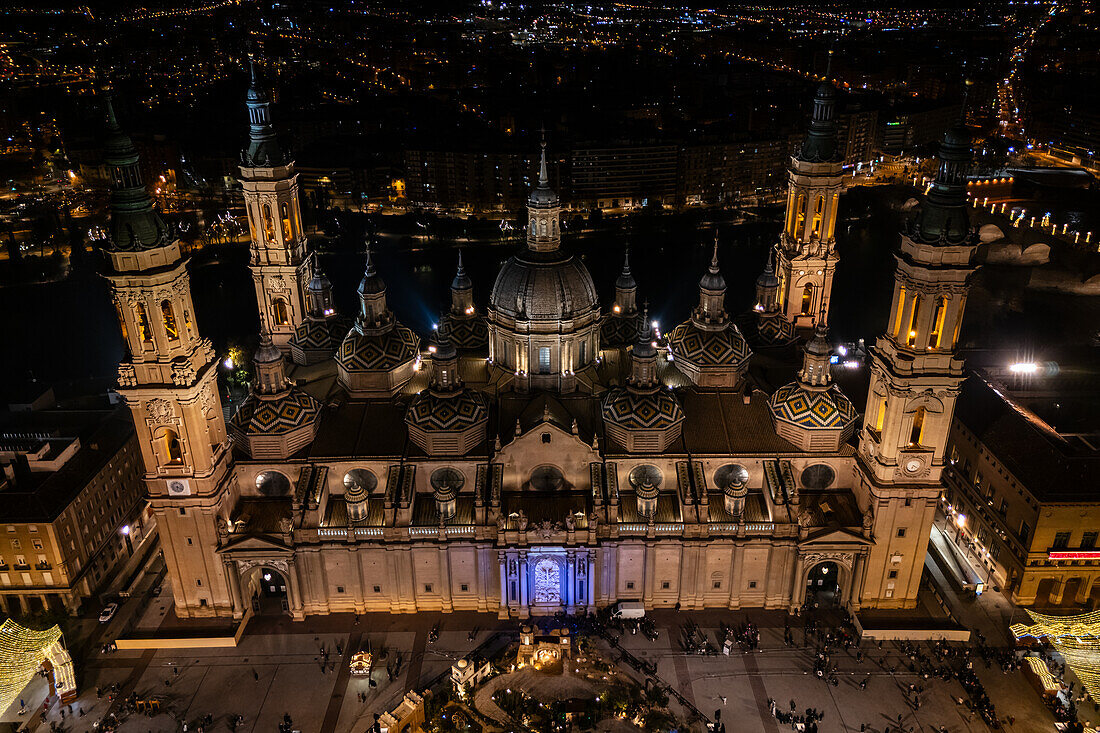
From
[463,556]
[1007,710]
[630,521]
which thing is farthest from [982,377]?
[463,556]

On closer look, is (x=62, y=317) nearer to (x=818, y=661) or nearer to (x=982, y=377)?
(x=818, y=661)

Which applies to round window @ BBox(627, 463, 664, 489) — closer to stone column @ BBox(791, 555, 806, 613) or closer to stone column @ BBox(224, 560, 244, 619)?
stone column @ BBox(791, 555, 806, 613)

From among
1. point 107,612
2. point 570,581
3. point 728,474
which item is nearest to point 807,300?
point 728,474

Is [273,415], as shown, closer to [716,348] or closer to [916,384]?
[716,348]

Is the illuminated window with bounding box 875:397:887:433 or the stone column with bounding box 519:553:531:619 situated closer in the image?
the illuminated window with bounding box 875:397:887:433

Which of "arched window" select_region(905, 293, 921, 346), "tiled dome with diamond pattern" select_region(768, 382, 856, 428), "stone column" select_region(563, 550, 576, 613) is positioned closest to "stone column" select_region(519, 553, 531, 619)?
"stone column" select_region(563, 550, 576, 613)

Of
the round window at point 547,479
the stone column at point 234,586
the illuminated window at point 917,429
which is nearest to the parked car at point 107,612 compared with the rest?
the stone column at point 234,586
